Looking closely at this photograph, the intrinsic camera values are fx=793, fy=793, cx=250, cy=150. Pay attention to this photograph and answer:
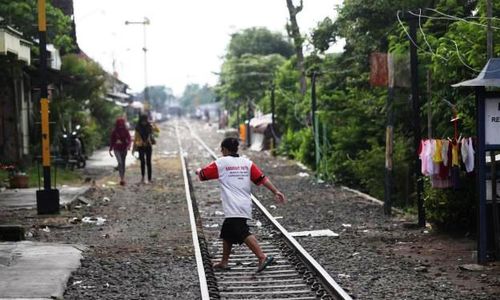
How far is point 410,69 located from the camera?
47.8 ft

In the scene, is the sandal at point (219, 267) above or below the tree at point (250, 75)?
below

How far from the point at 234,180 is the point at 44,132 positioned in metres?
6.95

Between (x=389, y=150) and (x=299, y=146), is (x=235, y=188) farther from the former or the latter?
(x=299, y=146)

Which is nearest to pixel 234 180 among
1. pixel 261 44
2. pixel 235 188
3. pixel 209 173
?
pixel 235 188

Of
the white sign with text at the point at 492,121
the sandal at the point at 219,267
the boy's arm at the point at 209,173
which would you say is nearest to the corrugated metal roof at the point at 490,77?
the white sign with text at the point at 492,121

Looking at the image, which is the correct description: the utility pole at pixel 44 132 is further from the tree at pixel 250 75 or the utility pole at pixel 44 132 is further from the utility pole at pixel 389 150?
the tree at pixel 250 75

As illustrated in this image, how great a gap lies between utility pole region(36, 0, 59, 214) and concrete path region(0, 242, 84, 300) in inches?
147

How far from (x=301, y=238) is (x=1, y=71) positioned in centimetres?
1296

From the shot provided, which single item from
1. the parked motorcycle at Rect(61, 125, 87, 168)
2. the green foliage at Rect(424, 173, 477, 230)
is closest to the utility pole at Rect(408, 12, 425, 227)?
the green foliage at Rect(424, 173, 477, 230)

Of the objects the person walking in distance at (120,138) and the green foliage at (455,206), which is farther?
the person walking in distance at (120,138)

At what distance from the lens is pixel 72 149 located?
1133 inches

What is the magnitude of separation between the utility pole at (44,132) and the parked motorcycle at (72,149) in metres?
11.7

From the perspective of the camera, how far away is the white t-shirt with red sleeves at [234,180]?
380 inches

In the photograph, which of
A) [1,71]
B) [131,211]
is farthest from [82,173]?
[131,211]
